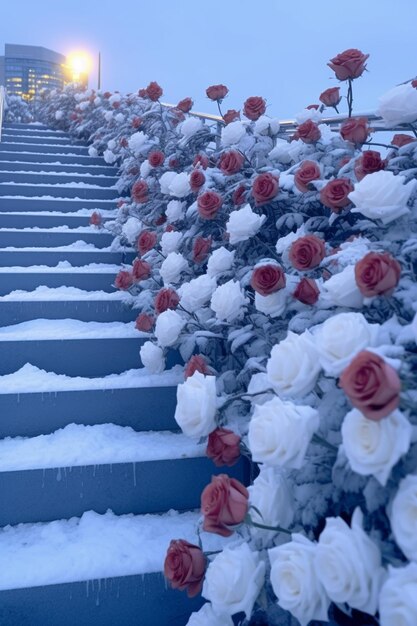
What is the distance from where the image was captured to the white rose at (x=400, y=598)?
917 mm

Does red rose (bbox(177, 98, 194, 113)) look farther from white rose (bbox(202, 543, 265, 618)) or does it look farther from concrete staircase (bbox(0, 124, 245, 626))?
white rose (bbox(202, 543, 265, 618))

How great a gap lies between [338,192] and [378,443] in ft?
3.82

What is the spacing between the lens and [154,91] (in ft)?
15.5

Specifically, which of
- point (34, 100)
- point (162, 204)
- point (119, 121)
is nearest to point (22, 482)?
point (162, 204)

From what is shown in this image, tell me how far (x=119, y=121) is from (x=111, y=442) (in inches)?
191

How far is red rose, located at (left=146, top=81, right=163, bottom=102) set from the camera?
4711 mm

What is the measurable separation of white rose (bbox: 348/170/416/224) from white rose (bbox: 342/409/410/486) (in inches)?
29.1

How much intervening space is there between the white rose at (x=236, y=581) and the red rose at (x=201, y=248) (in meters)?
1.61

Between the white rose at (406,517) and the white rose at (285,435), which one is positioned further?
the white rose at (285,435)

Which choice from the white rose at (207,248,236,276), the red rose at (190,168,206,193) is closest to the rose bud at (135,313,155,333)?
the white rose at (207,248,236,276)

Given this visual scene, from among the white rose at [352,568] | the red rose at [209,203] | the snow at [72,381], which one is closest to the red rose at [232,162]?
the red rose at [209,203]

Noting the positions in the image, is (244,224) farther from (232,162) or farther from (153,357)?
(153,357)

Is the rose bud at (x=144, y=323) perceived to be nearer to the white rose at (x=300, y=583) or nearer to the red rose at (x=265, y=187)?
the red rose at (x=265, y=187)

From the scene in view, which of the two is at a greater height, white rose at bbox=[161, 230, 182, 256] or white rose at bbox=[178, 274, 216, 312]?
white rose at bbox=[161, 230, 182, 256]
